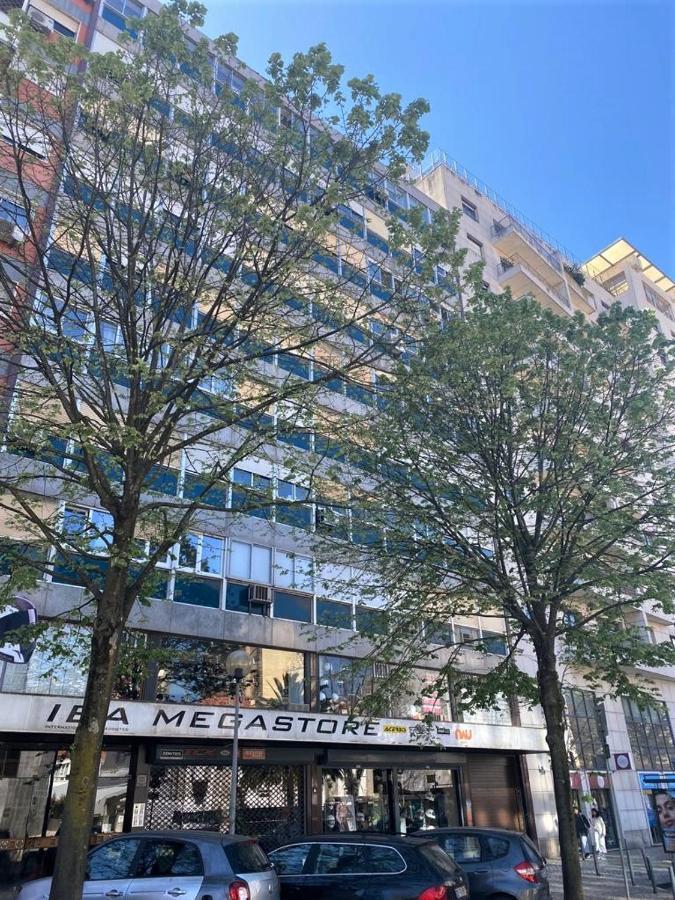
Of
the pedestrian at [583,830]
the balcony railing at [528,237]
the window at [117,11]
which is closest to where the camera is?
the pedestrian at [583,830]

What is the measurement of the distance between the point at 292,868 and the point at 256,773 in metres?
7.77

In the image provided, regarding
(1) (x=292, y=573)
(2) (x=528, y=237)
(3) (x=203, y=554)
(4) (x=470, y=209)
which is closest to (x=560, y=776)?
(1) (x=292, y=573)

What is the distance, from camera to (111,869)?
7.44 metres

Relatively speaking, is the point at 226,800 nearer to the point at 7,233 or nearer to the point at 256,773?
the point at 256,773

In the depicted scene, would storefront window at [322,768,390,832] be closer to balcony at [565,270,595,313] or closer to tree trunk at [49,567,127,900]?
tree trunk at [49,567,127,900]

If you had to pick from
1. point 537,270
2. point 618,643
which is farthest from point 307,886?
point 537,270

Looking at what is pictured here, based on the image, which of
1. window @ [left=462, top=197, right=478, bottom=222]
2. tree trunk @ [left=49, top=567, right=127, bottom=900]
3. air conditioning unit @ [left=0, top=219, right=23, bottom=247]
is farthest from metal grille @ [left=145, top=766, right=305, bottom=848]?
window @ [left=462, top=197, right=478, bottom=222]

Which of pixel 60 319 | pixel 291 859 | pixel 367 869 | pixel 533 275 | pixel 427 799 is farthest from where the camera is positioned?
pixel 533 275

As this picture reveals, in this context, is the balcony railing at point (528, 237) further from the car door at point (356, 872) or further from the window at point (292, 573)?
the car door at point (356, 872)

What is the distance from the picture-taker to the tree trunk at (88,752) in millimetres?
Answer: 6062

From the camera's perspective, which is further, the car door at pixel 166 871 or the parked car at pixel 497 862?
the parked car at pixel 497 862

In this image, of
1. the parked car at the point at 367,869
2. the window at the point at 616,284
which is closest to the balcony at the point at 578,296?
the window at the point at 616,284

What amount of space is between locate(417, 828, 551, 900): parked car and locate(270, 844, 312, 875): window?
1798 millimetres

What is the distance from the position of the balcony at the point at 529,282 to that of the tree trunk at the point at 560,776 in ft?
80.4
